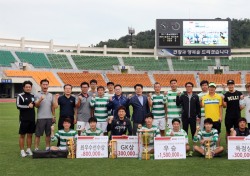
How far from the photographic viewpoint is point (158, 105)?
10.0 m

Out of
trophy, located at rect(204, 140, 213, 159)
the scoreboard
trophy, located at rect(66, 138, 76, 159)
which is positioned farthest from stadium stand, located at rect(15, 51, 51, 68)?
trophy, located at rect(204, 140, 213, 159)

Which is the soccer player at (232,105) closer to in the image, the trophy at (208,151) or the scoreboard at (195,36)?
the trophy at (208,151)

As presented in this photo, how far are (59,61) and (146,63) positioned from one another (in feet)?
43.0

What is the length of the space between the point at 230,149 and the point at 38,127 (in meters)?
4.54

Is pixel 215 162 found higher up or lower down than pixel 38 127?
lower down

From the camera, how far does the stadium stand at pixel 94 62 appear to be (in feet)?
190

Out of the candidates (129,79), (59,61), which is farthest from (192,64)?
(59,61)

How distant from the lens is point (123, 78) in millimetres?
55844

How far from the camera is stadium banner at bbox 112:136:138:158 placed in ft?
30.0

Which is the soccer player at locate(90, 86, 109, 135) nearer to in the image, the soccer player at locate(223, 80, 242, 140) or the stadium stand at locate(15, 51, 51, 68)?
the soccer player at locate(223, 80, 242, 140)

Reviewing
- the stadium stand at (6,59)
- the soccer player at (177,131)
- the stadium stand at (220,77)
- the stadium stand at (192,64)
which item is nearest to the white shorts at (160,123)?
the soccer player at (177,131)

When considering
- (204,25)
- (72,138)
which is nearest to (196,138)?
(72,138)

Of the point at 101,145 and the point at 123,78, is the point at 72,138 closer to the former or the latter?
the point at 101,145

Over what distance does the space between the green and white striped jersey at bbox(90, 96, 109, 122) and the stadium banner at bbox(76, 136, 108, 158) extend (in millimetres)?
887
